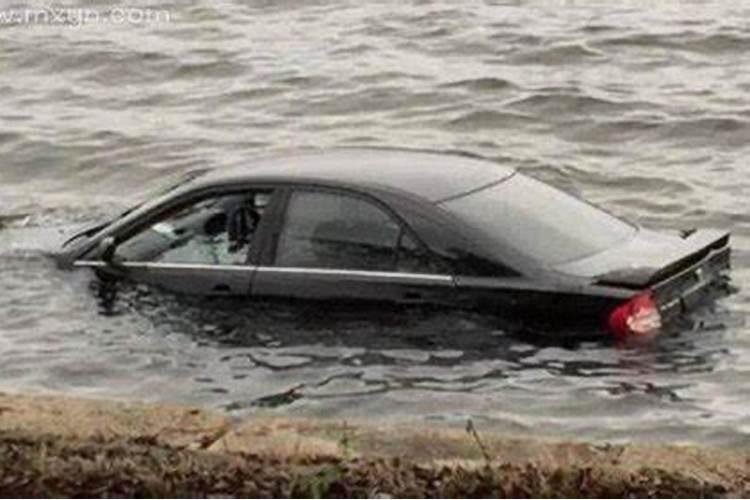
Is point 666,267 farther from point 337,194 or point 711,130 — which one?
point 711,130

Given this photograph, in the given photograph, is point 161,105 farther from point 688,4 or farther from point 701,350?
point 701,350

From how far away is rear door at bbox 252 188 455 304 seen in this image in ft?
33.6

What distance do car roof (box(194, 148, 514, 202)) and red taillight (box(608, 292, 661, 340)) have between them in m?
1.33

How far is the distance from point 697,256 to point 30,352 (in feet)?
12.8

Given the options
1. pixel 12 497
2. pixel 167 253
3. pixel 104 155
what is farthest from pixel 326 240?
pixel 104 155

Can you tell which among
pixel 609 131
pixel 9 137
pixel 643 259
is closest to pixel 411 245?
pixel 643 259

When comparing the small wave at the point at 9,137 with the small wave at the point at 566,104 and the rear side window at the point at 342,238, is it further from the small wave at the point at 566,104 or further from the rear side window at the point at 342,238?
the rear side window at the point at 342,238

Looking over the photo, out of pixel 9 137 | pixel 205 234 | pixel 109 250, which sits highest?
pixel 205 234

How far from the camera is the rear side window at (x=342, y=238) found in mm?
10312

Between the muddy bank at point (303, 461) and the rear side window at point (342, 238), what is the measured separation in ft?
10.5

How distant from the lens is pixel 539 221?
10.4 meters

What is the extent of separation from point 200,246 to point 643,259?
8.90 ft

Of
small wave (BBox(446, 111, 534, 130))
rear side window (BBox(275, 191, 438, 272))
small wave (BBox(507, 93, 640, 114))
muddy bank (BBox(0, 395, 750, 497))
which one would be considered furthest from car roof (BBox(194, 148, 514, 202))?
small wave (BBox(507, 93, 640, 114))

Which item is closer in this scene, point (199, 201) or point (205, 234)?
point (199, 201)
